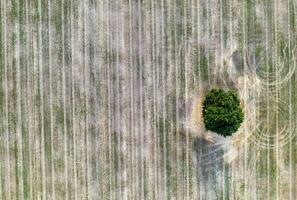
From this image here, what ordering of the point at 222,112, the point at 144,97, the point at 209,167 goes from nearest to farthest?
the point at 222,112, the point at 144,97, the point at 209,167

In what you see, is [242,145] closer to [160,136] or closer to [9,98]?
[160,136]

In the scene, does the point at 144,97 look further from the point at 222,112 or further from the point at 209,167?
the point at 209,167

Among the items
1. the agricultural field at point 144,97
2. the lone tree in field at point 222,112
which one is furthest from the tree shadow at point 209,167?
the lone tree in field at point 222,112

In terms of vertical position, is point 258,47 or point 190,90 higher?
point 258,47

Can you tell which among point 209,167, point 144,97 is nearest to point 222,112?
point 209,167

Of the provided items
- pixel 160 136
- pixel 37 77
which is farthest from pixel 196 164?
pixel 37 77

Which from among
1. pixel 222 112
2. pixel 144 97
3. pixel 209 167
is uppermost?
pixel 144 97
